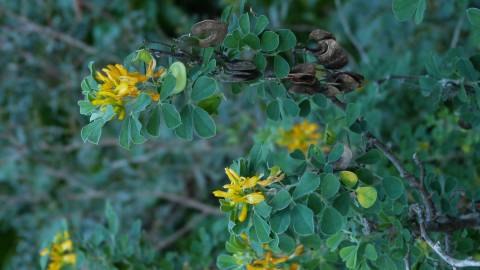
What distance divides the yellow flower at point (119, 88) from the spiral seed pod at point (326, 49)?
27cm

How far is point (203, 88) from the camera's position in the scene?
809 millimetres

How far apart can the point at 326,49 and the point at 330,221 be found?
0.28 metres

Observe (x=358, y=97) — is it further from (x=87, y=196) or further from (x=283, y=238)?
(x=87, y=196)

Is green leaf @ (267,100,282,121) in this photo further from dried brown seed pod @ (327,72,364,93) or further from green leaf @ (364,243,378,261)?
green leaf @ (364,243,378,261)

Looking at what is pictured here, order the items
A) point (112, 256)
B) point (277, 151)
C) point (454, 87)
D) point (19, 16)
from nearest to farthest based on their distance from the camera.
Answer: point (454, 87)
point (112, 256)
point (277, 151)
point (19, 16)

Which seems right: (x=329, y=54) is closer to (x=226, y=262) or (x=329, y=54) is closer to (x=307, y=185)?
(x=307, y=185)

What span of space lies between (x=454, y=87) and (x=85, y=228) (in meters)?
1.80

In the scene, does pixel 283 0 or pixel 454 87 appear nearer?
pixel 454 87

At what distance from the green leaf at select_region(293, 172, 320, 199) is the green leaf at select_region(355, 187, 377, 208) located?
3.0 inches

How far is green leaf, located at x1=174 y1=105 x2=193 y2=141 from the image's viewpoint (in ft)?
2.71

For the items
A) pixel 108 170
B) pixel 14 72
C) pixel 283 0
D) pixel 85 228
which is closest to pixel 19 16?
pixel 14 72

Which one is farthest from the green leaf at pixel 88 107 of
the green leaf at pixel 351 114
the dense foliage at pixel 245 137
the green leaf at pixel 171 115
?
the green leaf at pixel 351 114

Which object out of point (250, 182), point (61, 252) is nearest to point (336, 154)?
point (250, 182)

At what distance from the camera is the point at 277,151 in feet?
5.57
